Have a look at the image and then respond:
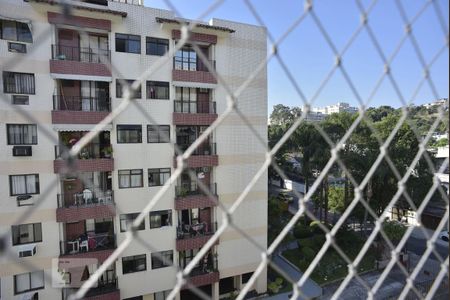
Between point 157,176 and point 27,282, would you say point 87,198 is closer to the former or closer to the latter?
point 157,176

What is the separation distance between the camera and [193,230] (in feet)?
17.7

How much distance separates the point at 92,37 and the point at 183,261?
4.02 metres

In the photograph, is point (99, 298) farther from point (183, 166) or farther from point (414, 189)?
point (414, 189)

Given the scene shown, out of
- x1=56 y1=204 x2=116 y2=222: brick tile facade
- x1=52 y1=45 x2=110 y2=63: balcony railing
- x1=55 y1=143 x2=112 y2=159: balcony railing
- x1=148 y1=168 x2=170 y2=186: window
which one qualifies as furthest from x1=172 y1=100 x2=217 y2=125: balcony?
x1=56 y1=204 x2=116 y2=222: brick tile facade

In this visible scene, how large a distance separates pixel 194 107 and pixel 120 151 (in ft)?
4.86

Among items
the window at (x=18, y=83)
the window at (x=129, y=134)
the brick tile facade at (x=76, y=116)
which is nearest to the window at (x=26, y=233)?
the brick tile facade at (x=76, y=116)

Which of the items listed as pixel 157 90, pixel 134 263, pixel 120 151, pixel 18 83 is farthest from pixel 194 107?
pixel 134 263

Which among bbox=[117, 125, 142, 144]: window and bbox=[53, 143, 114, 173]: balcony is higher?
bbox=[117, 125, 142, 144]: window

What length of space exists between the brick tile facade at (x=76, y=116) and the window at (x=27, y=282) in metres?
2.23

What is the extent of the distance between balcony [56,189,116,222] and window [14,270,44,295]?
89 centimetres

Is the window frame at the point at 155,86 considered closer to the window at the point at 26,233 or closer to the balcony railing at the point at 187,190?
the balcony railing at the point at 187,190

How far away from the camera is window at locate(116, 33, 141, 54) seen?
15.9ft

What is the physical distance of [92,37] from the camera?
4855 mm

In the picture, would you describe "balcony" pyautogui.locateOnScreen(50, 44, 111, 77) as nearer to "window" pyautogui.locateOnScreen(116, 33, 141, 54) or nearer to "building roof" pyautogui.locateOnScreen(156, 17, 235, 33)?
"window" pyautogui.locateOnScreen(116, 33, 141, 54)
